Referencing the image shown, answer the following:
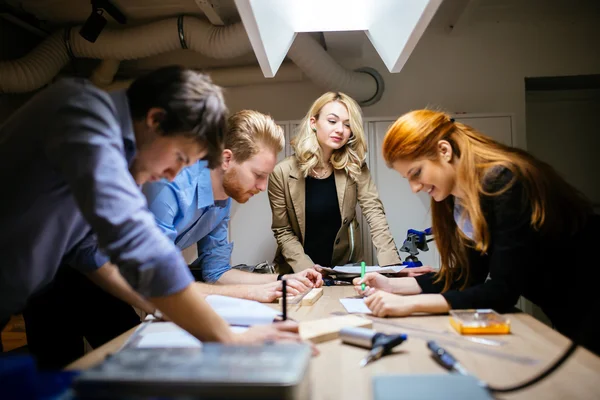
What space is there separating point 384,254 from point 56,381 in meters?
2.02

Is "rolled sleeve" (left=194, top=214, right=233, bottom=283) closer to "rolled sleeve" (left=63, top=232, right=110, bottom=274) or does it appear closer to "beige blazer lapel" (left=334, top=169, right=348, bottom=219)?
"rolled sleeve" (left=63, top=232, right=110, bottom=274)

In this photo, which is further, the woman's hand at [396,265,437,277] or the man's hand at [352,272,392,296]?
the woman's hand at [396,265,437,277]

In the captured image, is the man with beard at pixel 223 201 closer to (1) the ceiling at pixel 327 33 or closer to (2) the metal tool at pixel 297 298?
(2) the metal tool at pixel 297 298

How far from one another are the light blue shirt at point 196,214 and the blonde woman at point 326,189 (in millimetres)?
626

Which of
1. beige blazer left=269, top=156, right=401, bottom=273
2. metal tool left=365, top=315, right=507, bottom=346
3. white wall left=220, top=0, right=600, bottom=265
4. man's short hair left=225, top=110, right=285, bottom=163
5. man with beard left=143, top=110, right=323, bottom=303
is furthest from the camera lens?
white wall left=220, top=0, right=600, bottom=265

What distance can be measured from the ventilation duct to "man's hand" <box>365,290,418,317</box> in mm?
2174

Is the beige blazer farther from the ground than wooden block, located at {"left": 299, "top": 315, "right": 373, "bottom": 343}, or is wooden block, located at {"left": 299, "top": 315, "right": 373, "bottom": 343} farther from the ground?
the beige blazer

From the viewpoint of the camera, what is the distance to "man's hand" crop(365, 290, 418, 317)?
116cm

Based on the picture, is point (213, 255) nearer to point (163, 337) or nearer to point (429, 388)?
point (163, 337)

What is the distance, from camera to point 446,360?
0.77 m

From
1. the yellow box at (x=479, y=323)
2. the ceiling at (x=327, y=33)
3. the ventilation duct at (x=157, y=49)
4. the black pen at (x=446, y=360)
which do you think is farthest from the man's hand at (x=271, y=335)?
the ceiling at (x=327, y=33)

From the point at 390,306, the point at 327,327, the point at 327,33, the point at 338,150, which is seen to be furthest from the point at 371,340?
the point at 327,33

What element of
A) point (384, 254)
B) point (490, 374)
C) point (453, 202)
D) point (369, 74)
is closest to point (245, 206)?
point (384, 254)

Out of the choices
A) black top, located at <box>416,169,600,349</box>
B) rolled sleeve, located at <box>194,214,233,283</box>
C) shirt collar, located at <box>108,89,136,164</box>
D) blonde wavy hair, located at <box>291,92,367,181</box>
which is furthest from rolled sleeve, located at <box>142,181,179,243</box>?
blonde wavy hair, located at <box>291,92,367,181</box>
